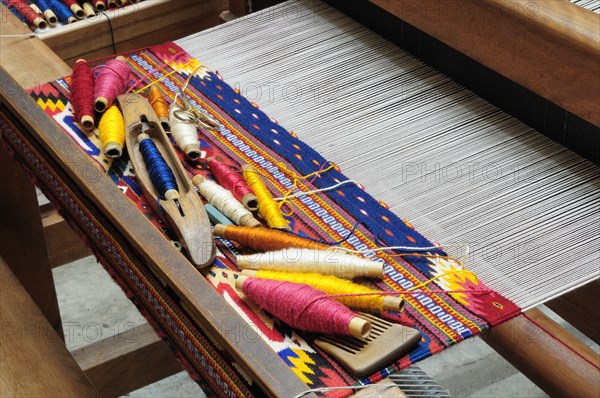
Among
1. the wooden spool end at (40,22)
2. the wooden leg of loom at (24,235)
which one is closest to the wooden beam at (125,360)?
the wooden leg of loom at (24,235)

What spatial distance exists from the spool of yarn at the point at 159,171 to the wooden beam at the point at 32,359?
0.59 metres

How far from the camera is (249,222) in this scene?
5.19ft

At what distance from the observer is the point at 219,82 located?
6.86ft

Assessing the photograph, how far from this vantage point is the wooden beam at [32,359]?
2.02 metres

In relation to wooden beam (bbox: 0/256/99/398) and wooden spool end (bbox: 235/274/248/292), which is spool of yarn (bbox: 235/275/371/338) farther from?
wooden beam (bbox: 0/256/99/398)

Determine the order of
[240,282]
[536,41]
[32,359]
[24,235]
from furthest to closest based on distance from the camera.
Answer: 1. [24,235]
2. [32,359]
3. [536,41]
4. [240,282]

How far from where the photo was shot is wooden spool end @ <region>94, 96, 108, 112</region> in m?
1.88

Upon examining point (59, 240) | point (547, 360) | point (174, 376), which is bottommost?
point (174, 376)

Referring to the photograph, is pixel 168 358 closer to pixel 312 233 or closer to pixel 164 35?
pixel 164 35

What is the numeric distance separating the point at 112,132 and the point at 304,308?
0.66 m

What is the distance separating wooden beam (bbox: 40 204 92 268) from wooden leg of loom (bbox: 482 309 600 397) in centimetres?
172

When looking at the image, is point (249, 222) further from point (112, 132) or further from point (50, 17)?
point (50, 17)

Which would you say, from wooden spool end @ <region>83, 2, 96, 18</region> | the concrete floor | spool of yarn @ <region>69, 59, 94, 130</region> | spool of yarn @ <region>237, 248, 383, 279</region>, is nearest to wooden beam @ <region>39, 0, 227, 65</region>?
wooden spool end @ <region>83, 2, 96, 18</region>

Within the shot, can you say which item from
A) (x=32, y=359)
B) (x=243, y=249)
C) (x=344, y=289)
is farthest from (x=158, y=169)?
(x=32, y=359)
